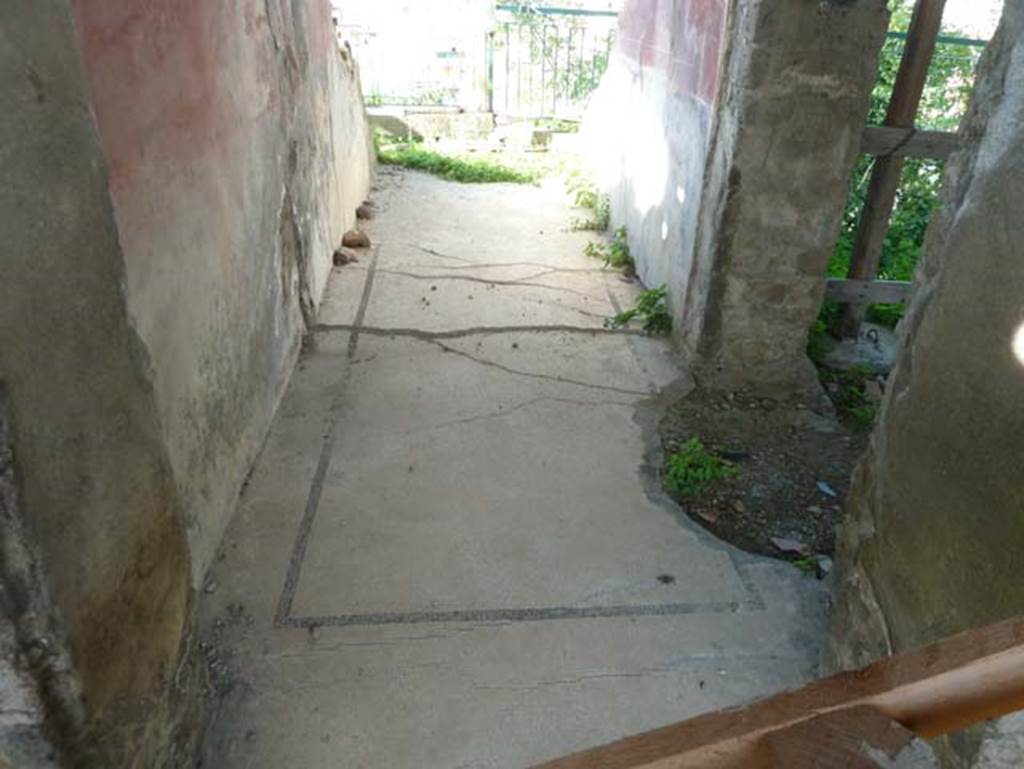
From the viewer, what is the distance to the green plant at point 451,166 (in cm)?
718

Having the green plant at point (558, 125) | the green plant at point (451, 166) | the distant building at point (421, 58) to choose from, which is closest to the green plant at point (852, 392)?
the green plant at point (451, 166)

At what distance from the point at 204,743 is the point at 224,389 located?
113cm

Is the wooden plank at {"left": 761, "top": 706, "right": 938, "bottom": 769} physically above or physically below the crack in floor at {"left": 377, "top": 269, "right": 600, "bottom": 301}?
above

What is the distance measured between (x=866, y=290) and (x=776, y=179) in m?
0.88

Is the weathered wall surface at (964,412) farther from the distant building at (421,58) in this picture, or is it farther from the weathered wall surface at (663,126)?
the distant building at (421,58)

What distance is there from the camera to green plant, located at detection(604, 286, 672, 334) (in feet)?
13.3

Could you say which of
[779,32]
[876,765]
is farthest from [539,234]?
[876,765]

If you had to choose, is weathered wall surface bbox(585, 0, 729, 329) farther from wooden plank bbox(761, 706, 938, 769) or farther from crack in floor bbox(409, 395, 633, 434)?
wooden plank bbox(761, 706, 938, 769)

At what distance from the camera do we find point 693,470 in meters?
2.93

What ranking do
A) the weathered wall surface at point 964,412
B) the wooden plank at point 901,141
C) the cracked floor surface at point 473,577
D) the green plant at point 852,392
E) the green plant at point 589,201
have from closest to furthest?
the weathered wall surface at point 964,412
the cracked floor surface at point 473,577
the wooden plank at point 901,141
the green plant at point 852,392
the green plant at point 589,201

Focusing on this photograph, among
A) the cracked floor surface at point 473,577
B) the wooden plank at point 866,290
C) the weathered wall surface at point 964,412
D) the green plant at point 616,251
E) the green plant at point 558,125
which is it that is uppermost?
the weathered wall surface at point 964,412

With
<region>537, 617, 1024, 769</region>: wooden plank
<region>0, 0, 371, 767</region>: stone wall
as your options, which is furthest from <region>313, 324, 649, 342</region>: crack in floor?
<region>537, 617, 1024, 769</region>: wooden plank

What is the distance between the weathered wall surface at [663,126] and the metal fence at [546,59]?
3240mm

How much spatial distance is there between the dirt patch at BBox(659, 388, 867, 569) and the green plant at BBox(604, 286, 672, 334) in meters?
0.62
